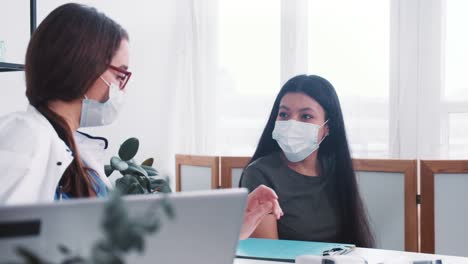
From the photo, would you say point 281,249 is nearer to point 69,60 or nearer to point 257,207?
point 257,207

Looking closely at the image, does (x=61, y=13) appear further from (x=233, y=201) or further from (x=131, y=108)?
(x=131, y=108)

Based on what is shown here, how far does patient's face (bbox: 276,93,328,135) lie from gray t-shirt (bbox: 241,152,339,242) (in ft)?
0.68

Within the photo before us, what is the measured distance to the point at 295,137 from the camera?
6.50 feet

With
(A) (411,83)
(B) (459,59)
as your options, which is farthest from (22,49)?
(B) (459,59)

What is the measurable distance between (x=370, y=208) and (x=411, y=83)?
1116mm

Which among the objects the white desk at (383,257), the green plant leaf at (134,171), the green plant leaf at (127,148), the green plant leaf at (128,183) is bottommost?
the white desk at (383,257)

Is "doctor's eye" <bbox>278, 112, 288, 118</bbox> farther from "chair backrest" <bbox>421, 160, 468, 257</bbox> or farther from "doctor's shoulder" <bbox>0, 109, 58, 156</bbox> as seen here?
"doctor's shoulder" <bbox>0, 109, 58, 156</bbox>

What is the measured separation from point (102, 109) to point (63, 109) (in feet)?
0.49

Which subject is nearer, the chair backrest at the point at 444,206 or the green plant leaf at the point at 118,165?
the chair backrest at the point at 444,206

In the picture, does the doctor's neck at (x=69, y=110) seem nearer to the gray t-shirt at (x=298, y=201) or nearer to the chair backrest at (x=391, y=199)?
the gray t-shirt at (x=298, y=201)

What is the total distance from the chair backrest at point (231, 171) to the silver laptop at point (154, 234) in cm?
160

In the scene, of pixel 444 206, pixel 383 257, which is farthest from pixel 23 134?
pixel 444 206

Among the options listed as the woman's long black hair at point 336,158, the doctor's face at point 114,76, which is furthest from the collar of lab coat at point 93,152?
the woman's long black hair at point 336,158

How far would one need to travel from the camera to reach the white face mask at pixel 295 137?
1987 mm
